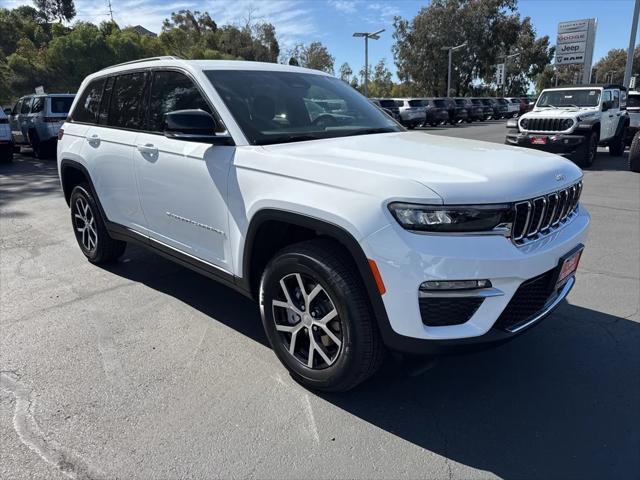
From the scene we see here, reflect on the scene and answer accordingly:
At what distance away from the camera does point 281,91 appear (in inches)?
143

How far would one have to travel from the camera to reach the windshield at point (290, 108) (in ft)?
10.7

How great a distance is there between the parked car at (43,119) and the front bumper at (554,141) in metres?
12.6

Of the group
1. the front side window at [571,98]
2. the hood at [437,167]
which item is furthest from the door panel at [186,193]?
the front side window at [571,98]

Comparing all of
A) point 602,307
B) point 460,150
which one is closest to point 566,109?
point 602,307

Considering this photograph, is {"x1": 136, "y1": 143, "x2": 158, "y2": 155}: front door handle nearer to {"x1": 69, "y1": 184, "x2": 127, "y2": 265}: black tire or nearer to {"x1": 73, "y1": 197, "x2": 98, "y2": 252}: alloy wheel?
{"x1": 69, "y1": 184, "x2": 127, "y2": 265}: black tire

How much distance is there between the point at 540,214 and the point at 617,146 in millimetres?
14478

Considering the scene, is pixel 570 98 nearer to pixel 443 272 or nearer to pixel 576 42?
pixel 443 272

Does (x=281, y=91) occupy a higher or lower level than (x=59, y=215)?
higher

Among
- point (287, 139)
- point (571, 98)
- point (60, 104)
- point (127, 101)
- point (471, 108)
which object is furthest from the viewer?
point (471, 108)

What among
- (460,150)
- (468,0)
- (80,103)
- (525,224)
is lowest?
(525,224)

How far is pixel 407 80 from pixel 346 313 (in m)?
59.0

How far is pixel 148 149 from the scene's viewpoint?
376 centimetres

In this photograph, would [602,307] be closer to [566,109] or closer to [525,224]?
[525,224]

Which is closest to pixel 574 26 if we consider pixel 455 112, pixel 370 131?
pixel 455 112
